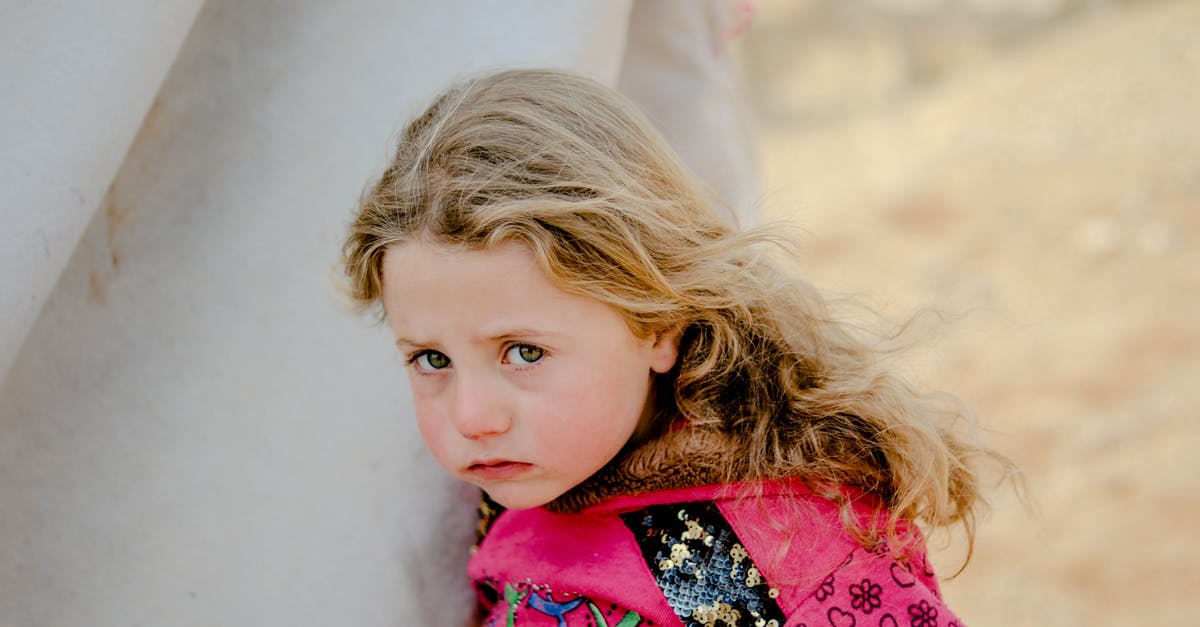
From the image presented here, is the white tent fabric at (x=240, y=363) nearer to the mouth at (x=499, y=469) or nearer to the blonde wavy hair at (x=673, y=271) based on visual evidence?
the blonde wavy hair at (x=673, y=271)

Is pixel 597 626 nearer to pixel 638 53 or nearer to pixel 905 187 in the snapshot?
pixel 638 53

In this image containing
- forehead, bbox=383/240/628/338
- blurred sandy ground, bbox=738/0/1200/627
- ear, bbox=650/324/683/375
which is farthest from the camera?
blurred sandy ground, bbox=738/0/1200/627

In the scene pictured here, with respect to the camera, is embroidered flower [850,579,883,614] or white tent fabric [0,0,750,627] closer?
embroidered flower [850,579,883,614]

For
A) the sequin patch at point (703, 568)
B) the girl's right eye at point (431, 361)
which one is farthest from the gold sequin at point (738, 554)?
the girl's right eye at point (431, 361)

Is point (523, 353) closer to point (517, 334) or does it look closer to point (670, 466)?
point (517, 334)

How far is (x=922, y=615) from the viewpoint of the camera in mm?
1181

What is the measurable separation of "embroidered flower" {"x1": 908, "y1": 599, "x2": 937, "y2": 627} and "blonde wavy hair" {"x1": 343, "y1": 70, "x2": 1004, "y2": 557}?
91mm

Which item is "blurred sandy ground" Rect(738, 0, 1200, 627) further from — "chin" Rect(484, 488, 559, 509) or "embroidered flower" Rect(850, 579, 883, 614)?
"chin" Rect(484, 488, 559, 509)

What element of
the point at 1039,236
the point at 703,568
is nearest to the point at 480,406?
the point at 703,568

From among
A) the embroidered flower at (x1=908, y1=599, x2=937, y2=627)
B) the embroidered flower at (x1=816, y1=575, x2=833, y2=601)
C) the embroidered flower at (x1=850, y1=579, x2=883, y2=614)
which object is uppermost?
the embroidered flower at (x1=908, y1=599, x2=937, y2=627)

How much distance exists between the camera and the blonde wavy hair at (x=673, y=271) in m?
1.18

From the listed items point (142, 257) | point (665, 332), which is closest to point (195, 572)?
point (142, 257)

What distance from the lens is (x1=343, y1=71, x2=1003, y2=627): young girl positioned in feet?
3.85

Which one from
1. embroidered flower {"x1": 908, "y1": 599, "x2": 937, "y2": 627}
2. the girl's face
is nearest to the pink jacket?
embroidered flower {"x1": 908, "y1": 599, "x2": 937, "y2": 627}
